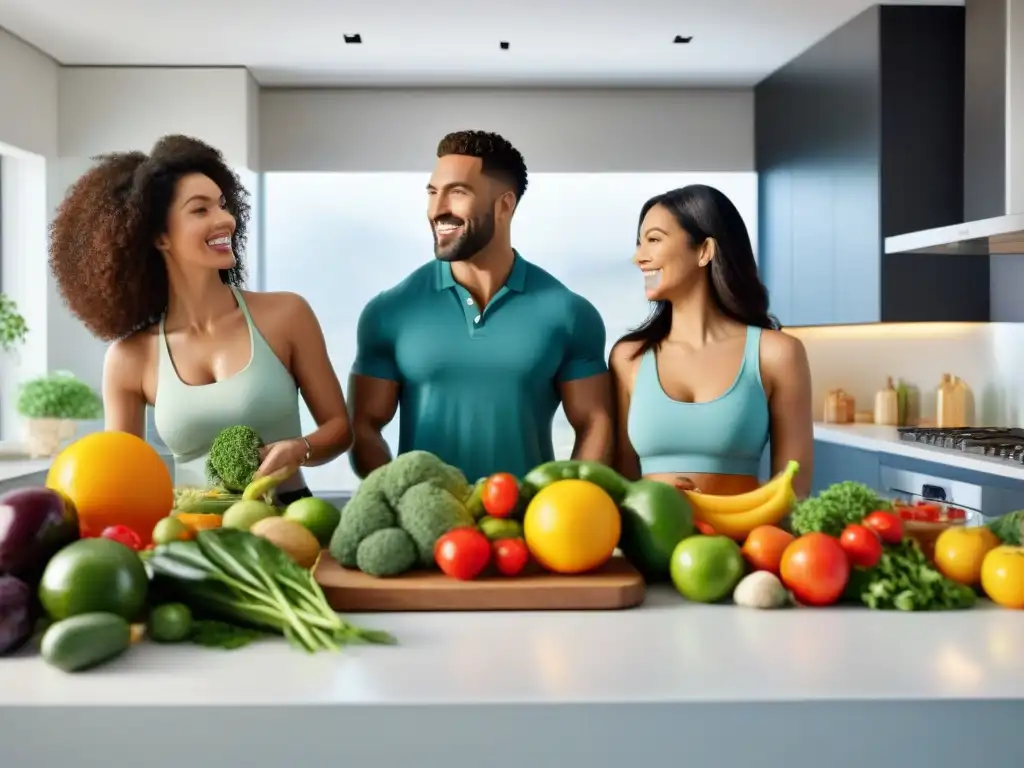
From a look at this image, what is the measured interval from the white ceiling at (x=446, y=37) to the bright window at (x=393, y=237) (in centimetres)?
53

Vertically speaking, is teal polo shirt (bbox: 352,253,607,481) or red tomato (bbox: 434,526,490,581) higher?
teal polo shirt (bbox: 352,253,607,481)

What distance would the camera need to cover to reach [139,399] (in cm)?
222

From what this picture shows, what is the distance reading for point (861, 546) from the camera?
4.38 ft

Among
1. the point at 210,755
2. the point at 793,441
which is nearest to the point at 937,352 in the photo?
the point at 793,441

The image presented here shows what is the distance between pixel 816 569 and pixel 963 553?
0.73 ft

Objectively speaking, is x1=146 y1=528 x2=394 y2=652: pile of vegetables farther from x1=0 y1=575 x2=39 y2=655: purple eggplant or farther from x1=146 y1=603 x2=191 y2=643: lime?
x1=0 y1=575 x2=39 y2=655: purple eggplant

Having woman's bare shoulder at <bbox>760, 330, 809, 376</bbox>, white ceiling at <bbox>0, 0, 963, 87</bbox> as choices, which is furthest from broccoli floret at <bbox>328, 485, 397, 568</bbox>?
white ceiling at <bbox>0, 0, 963, 87</bbox>

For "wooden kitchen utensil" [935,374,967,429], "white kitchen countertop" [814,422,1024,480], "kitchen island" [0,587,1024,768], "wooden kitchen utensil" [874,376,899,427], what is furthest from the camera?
"wooden kitchen utensil" [874,376,899,427]

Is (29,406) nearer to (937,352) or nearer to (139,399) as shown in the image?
(139,399)

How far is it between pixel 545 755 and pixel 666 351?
3.95ft

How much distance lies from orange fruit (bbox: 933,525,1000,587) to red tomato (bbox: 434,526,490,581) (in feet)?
1.88

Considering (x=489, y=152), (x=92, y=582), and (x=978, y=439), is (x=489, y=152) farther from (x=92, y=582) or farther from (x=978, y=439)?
(x=978, y=439)

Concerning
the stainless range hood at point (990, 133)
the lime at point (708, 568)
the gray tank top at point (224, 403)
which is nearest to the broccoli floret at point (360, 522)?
the lime at point (708, 568)

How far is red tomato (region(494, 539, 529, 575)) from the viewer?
135 cm
